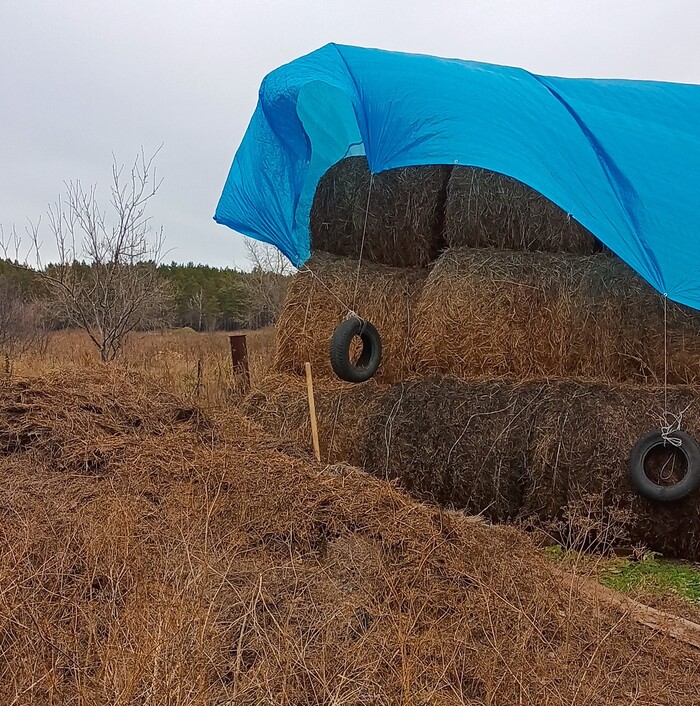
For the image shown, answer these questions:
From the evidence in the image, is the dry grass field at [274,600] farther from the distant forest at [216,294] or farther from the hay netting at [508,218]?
the distant forest at [216,294]

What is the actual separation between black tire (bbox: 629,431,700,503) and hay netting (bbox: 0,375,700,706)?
1.47m

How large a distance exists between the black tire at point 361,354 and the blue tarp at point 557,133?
151cm

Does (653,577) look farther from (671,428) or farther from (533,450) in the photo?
(533,450)

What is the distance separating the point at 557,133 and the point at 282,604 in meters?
4.60

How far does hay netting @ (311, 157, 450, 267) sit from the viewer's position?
7.16 metres

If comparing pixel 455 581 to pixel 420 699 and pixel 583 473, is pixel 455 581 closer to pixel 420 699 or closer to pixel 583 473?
pixel 420 699

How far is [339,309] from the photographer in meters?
7.39

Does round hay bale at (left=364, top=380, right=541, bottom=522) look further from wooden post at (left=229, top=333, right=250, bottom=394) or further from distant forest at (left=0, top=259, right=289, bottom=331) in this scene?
distant forest at (left=0, top=259, right=289, bottom=331)

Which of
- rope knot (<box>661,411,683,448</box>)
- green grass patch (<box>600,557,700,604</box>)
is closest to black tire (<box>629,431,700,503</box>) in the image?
rope knot (<box>661,411,683,448</box>)

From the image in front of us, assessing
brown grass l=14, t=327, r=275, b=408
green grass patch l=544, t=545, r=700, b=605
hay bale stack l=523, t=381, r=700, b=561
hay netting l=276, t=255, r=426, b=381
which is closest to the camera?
green grass patch l=544, t=545, r=700, b=605

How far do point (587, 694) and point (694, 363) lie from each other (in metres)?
3.88

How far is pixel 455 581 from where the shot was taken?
3.60m

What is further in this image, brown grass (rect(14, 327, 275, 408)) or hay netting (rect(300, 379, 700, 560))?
brown grass (rect(14, 327, 275, 408))

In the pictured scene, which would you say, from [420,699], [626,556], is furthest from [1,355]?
[420,699]
